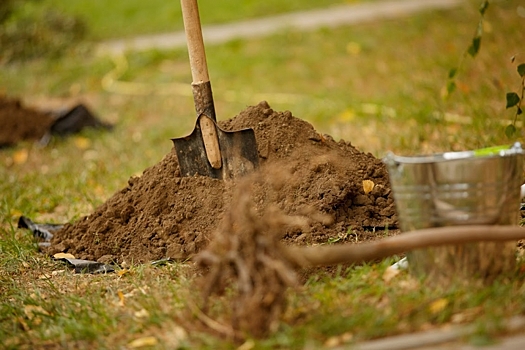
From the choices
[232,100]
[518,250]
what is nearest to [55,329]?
[518,250]

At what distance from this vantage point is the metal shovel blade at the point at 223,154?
12.0 feet

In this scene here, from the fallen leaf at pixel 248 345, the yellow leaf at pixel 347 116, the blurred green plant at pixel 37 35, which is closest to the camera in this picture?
the fallen leaf at pixel 248 345

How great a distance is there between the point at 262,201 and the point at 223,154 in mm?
322

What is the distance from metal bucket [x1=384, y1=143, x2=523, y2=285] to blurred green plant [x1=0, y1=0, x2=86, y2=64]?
9758mm

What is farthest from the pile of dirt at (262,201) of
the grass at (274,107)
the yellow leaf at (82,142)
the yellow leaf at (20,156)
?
the yellow leaf at (82,142)

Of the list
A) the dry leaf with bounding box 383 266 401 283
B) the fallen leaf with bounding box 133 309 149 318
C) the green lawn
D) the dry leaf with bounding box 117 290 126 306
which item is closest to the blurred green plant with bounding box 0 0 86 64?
the green lawn

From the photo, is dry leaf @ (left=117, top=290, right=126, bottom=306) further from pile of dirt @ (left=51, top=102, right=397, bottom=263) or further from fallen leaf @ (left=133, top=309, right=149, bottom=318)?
pile of dirt @ (left=51, top=102, right=397, bottom=263)

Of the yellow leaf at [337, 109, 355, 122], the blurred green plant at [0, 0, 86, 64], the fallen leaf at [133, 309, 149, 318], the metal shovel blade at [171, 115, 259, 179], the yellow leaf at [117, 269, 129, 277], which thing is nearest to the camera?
the fallen leaf at [133, 309, 149, 318]

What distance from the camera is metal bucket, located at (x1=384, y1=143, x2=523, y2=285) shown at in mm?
2604

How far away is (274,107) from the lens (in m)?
7.57

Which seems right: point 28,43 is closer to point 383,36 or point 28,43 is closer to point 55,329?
point 383,36

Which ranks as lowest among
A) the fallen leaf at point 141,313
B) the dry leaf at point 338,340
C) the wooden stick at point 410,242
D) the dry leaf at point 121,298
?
the dry leaf at point 338,340

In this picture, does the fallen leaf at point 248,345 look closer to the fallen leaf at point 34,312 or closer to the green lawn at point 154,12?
the fallen leaf at point 34,312

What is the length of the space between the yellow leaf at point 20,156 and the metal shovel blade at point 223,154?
336 cm
